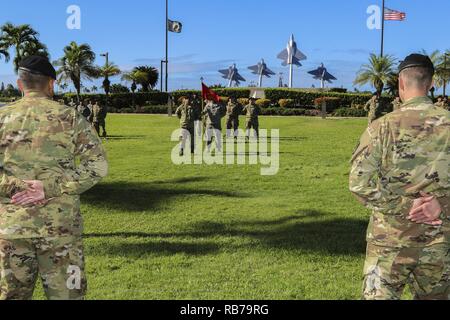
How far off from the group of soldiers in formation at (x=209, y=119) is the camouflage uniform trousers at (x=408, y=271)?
1351cm

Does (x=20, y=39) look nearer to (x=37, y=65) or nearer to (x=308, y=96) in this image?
(x=308, y=96)

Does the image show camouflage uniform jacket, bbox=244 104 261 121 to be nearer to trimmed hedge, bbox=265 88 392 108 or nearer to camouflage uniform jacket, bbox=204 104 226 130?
camouflage uniform jacket, bbox=204 104 226 130

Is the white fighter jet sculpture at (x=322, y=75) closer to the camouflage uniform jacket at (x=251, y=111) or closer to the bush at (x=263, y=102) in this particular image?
the bush at (x=263, y=102)

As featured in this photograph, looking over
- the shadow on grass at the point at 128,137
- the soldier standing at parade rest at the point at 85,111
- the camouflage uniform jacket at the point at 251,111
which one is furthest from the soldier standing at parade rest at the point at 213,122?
the soldier standing at parade rest at the point at 85,111

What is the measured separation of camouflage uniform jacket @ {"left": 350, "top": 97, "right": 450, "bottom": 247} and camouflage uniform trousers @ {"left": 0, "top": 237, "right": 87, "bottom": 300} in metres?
1.93

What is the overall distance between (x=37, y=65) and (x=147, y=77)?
6818 centimetres

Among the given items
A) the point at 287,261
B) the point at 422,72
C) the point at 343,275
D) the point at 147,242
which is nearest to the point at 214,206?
the point at 147,242

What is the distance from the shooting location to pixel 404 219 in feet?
10.4

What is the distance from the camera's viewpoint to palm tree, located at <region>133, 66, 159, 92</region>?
69012 mm

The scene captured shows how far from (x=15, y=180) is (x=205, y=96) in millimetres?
16374

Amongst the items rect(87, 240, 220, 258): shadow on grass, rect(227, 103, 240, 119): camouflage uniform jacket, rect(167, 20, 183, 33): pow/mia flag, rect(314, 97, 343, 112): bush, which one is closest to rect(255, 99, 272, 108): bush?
rect(314, 97, 343, 112): bush

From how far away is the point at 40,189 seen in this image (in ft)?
11.0

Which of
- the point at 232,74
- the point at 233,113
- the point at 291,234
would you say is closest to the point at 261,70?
the point at 232,74
